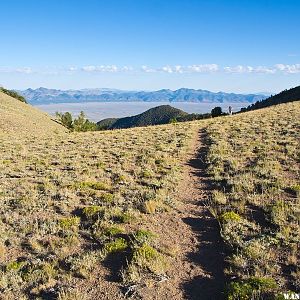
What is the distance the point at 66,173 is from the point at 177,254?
432 inches

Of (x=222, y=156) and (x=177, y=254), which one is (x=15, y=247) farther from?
(x=222, y=156)

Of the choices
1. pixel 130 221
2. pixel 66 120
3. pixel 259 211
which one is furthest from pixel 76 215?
pixel 66 120

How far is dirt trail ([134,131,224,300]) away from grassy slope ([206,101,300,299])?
1.25 ft

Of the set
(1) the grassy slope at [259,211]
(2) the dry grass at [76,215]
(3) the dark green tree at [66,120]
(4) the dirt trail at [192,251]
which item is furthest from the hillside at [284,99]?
(4) the dirt trail at [192,251]

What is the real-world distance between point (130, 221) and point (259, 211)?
4.54m

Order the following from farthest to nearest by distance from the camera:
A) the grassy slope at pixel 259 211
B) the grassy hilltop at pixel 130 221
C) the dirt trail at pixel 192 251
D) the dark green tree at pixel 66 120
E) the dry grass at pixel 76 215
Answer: the dark green tree at pixel 66 120
the dry grass at pixel 76 215
the grassy hilltop at pixel 130 221
the grassy slope at pixel 259 211
the dirt trail at pixel 192 251

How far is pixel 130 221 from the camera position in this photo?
11.5 m

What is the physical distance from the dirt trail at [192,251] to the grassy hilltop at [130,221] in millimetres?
166

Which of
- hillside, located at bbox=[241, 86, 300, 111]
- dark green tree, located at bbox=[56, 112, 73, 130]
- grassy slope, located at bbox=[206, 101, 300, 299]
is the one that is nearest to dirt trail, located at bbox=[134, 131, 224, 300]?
grassy slope, located at bbox=[206, 101, 300, 299]

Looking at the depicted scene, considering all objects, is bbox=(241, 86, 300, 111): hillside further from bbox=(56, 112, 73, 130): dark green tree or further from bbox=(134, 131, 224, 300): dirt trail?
bbox=(134, 131, 224, 300): dirt trail

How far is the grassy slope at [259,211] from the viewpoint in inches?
313

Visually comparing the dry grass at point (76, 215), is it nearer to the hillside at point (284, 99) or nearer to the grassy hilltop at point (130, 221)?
the grassy hilltop at point (130, 221)

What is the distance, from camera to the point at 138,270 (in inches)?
336

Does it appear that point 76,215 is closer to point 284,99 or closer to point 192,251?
point 192,251
